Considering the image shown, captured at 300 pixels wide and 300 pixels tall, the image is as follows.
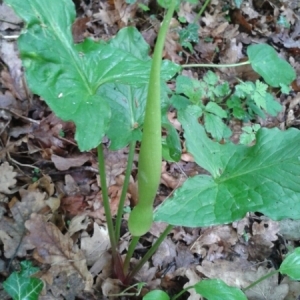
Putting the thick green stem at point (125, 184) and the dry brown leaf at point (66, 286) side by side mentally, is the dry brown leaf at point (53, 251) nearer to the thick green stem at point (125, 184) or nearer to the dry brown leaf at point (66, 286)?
the dry brown leaf at point (66, 286)

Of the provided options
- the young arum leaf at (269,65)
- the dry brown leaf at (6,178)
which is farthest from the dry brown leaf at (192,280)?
the young arum leaf at (269,65)

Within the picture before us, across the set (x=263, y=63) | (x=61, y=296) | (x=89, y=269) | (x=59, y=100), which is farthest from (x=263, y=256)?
(x=59, y=100)

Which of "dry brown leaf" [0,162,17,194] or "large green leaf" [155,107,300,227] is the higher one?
"large green leaf" [155,107,300,227]

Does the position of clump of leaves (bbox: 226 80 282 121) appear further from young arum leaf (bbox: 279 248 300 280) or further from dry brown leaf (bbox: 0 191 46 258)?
dry brown leaf (bbox: 0 191 46 258)

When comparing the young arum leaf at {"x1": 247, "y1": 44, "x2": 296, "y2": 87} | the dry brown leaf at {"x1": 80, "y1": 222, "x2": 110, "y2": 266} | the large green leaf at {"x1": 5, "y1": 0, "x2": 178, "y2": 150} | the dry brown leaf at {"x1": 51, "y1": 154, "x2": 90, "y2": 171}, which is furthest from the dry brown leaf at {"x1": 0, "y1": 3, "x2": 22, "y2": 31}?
the young arum leaf at {"x1": 247, "y1": 44, "x2": 296, "y2": 87}

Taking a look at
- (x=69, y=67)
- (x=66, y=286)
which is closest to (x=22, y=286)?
(x=66, y=286)
